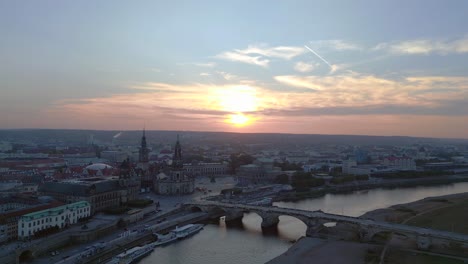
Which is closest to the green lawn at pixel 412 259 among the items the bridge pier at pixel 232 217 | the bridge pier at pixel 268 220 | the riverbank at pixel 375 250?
the riverbank at pixel 375 250

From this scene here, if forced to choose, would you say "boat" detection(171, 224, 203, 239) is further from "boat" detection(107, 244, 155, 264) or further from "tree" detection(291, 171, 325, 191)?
"tree" detection(291, 171, 325, 191)

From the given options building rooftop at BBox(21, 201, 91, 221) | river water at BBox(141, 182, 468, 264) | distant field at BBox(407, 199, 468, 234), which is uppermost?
building rooftop at BBox(21, 201, 91, 221)

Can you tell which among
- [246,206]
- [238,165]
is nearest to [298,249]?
[246,206]

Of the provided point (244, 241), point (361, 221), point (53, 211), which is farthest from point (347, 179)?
point (53, 211)

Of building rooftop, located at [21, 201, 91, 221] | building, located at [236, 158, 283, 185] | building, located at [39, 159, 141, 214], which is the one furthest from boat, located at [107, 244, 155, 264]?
building, located at [236, 158, 283, 185]

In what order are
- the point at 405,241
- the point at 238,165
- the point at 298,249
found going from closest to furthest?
the point at 298,249 < the point at 405,241 < the point at 238,165

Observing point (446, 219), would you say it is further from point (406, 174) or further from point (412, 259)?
point (406, 174)

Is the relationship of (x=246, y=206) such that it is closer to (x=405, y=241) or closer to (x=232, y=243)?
(x=232, y=243)
